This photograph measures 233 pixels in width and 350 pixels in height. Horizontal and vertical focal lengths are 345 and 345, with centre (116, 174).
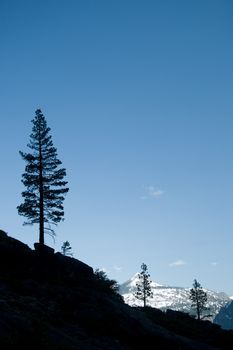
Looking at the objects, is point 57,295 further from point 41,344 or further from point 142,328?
point 41,344

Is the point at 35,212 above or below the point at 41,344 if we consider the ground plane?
above

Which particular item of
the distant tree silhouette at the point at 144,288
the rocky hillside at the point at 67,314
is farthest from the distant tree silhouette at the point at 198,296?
the rocky hillside at the point at 67,314

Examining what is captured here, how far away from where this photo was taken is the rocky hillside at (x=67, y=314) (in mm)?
18719

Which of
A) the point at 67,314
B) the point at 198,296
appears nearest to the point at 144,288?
the point at 198,296

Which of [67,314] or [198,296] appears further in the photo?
[198,296]

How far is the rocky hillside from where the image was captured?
1872 cm

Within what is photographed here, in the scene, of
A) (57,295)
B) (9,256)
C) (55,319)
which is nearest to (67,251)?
(9,256)

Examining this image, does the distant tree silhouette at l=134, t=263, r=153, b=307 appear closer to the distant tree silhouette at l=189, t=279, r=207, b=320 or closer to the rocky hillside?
the distant tree silhouette at l=189, t=279, r=207, b=320

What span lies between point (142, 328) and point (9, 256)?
45.9ft

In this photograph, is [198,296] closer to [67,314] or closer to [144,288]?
[144,288]

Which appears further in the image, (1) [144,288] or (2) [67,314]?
(1) [144,288]

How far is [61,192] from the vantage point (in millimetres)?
37438

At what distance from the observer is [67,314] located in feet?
79.7

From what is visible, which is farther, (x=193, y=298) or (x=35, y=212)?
(x=193, y=298)
